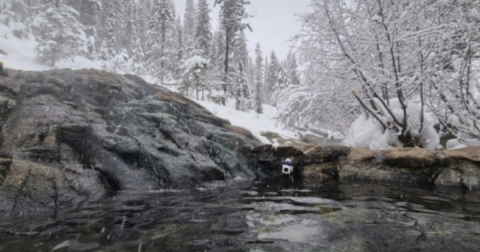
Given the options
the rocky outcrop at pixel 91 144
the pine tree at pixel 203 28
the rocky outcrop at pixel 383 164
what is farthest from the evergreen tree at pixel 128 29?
the rocky outcrop at pixel 383 164

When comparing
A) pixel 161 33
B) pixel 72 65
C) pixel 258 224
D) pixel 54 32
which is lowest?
pixel 258 224

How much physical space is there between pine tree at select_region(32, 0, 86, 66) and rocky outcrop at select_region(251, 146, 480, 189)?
18.4m

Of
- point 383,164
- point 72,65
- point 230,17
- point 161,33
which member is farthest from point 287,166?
point 161,33

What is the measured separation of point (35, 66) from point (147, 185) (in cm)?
1732

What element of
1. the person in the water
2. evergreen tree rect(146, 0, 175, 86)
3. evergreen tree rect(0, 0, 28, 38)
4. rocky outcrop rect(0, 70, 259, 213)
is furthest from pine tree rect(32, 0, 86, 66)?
the person in the water

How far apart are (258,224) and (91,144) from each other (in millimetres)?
5453

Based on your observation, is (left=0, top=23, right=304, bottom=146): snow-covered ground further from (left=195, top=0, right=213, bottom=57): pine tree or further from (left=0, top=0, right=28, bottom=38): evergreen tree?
(left=195, top=0, right=213, bottom=57): pine tree

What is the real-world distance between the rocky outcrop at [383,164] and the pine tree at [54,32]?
60.2 feet

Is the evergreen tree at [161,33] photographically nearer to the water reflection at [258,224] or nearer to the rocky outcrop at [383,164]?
the rocky outcrop at [383,164]

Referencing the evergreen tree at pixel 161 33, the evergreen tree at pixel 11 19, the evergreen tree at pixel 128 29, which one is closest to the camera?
the evergreen tree at pixel 11 19

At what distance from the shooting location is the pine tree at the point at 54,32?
1794 centimetres

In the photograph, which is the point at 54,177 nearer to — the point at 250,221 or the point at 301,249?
the point at 250,221

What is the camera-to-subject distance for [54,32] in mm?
17969

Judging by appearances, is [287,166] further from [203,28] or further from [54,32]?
[203,28]
